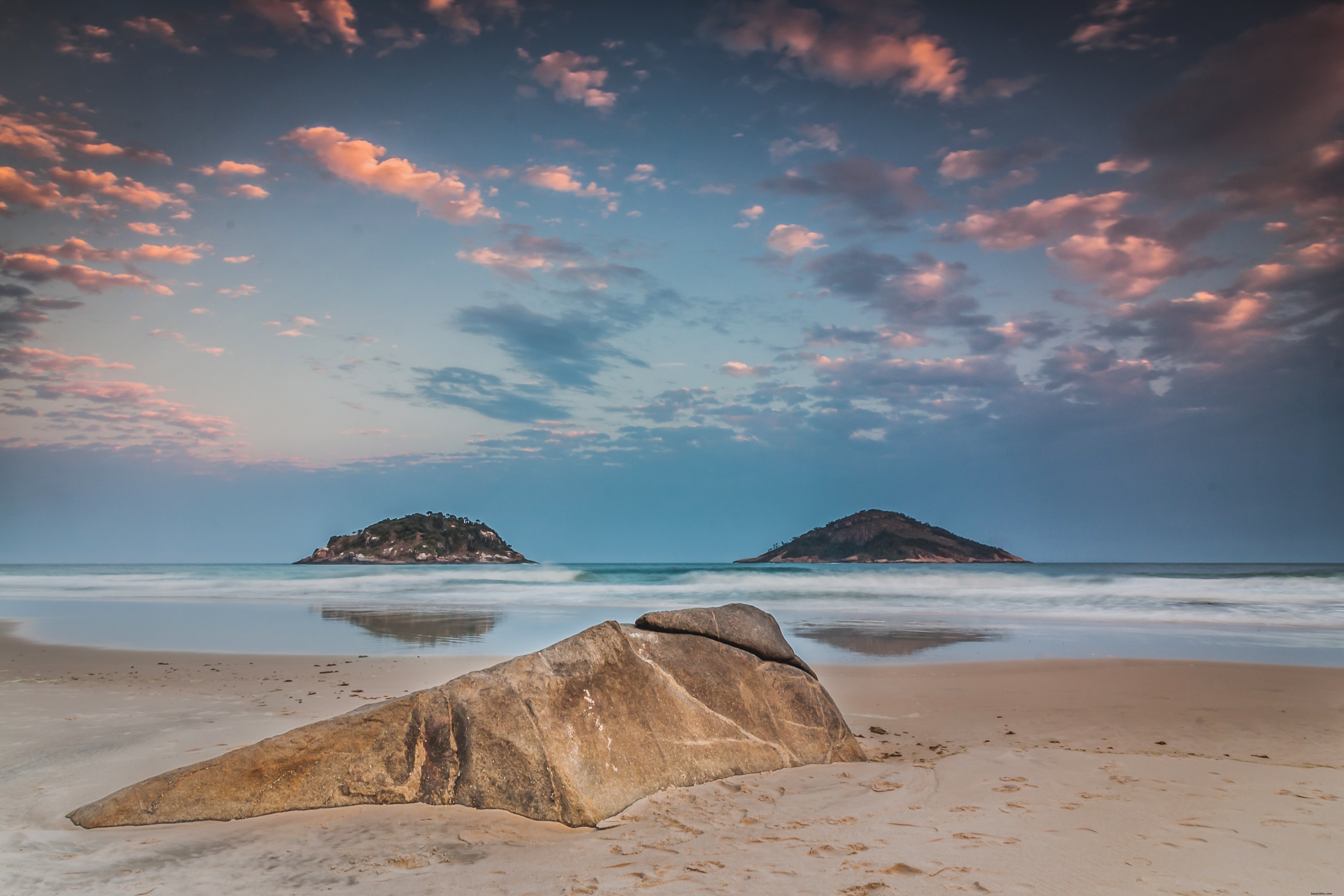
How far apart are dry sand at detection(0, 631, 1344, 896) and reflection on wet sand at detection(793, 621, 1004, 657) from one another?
5.10m

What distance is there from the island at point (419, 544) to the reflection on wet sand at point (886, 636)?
53.4m

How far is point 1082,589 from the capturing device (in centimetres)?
2777

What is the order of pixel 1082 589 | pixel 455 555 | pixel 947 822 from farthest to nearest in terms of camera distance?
pixel 455 555, pixel 1082 589, pixel 947 822

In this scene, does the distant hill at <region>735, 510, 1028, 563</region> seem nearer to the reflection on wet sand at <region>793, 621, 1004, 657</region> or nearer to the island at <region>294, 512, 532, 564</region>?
the island at <region>294, 512, 532, 564</region>

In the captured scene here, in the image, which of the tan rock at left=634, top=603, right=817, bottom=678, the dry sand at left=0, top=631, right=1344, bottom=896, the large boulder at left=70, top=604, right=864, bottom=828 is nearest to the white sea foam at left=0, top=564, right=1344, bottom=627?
the dry sand at left=0, top=631, right=1344, bottom=896

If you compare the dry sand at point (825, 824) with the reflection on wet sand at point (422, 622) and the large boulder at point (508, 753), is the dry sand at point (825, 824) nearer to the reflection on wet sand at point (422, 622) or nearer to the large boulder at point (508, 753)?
the large boulder at point (508, 753)

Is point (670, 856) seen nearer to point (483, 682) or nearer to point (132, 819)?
point (483, 682)

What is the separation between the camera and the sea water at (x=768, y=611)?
40.7 ft

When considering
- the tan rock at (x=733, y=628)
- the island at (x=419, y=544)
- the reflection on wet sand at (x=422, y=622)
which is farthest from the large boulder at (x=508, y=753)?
the island at (x=419, y=544)

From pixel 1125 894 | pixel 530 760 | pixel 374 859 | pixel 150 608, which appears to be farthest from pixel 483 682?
pixel 150 608

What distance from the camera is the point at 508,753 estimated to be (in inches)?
169

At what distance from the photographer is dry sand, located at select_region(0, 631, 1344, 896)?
317cm

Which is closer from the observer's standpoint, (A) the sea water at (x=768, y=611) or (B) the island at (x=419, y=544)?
(A) the sea water at (x=768, y=611)

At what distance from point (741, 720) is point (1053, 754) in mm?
2451
